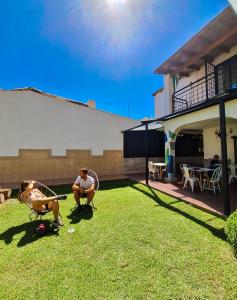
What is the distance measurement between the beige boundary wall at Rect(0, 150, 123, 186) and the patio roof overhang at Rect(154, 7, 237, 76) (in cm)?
676

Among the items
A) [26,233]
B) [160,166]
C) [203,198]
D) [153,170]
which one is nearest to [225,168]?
[203,198]

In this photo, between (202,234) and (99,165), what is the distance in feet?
31.8

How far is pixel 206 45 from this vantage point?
9.73 meters

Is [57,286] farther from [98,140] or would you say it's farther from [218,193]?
[98,140]

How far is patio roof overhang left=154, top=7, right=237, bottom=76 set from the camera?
8.24 meters

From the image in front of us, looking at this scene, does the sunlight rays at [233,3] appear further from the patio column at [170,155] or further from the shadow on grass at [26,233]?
the shadow on grass at [26,233]

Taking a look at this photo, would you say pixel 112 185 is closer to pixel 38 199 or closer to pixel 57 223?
pixel 57 223

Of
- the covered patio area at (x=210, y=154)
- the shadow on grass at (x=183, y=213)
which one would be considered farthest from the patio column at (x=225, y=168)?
the shadow on grass at (x=183, y=213)

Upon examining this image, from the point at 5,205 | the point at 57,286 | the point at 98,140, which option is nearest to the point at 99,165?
the point at 98,140

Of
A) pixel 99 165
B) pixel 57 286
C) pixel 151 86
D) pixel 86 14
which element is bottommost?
pixel 57 286

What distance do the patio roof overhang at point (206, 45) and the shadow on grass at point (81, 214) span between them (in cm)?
920

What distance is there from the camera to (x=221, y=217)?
5.23 m

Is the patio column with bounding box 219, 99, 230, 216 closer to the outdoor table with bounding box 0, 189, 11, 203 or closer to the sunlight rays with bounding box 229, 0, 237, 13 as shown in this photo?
the sunlight rays with bounding box 229, 0, 237, 13

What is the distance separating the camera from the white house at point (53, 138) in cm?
1120
